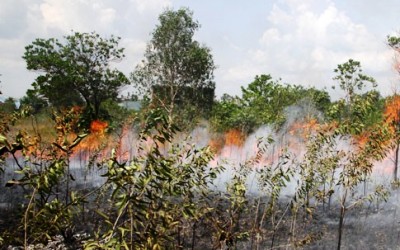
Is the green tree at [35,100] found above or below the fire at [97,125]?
above

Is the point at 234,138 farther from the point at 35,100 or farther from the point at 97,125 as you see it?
the point at 35,100

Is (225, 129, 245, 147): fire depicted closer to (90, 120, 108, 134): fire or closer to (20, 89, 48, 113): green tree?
(90, 120, 108, 134): fire

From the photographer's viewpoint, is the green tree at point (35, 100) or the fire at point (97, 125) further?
the green tree at point (35, 100)

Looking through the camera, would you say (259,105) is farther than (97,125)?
Yes

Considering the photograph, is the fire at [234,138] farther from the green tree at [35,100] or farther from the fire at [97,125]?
the green tree at [35,100]

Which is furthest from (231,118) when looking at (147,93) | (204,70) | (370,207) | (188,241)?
(188,241)

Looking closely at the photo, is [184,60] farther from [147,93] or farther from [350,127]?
[350,127]

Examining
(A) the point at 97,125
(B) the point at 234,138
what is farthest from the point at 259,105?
(A) the point at 97,125

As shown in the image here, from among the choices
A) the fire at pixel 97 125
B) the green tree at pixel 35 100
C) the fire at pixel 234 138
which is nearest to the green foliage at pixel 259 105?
the fire at pixel 234 138

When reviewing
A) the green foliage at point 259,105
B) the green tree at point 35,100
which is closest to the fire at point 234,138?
the green foliage at point 259,105

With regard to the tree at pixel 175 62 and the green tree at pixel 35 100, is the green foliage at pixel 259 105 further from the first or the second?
the green tree at pixel 35 100

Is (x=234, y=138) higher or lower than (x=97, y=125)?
lower

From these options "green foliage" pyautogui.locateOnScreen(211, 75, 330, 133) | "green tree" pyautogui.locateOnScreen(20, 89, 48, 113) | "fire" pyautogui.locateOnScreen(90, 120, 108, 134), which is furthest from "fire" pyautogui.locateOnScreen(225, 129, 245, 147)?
"green tree" pyautogui.locateOnScreen(20, 89, 48, 113)

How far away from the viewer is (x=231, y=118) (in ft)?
148
